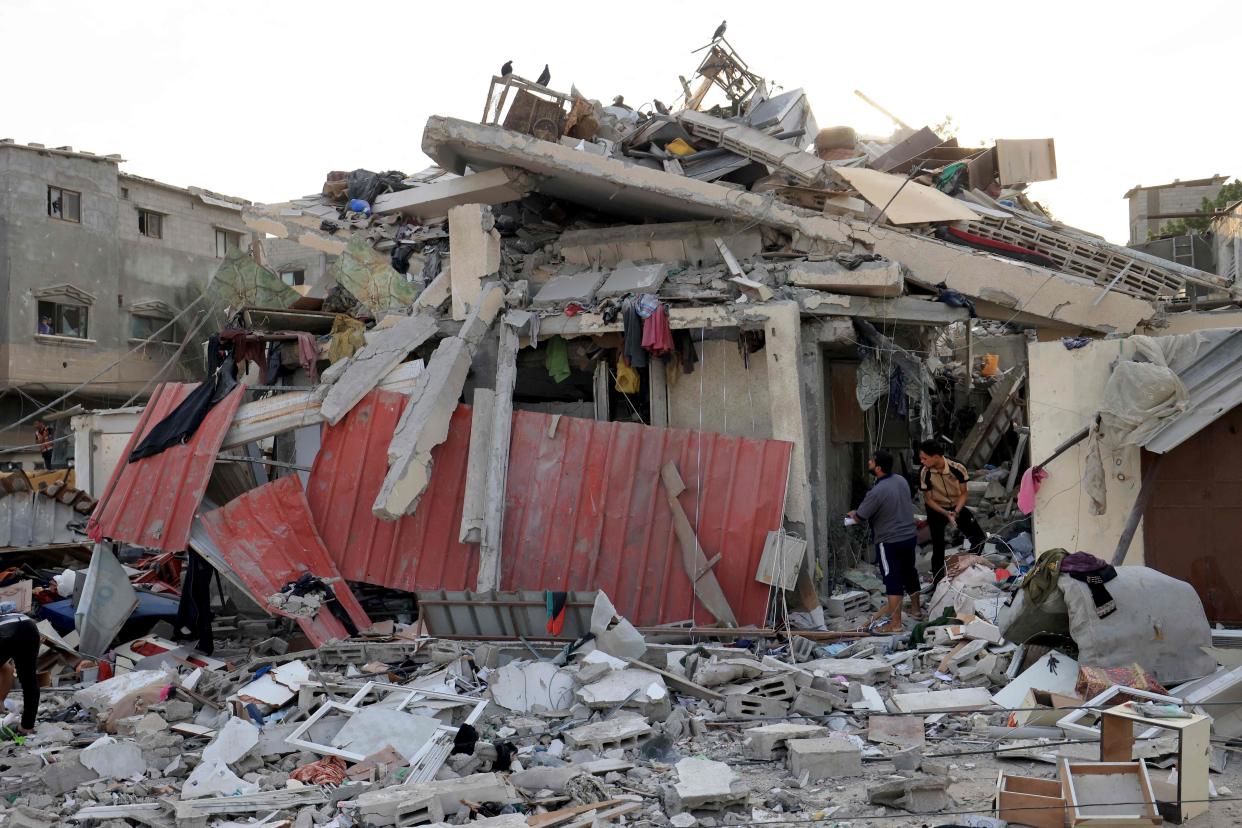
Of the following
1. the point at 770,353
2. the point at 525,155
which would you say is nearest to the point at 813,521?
the point at 770,353

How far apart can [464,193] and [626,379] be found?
115 inches

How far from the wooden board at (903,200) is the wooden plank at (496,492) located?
4.70 metres

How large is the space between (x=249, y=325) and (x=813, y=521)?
778cm

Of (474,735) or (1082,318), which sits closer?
(474,735)

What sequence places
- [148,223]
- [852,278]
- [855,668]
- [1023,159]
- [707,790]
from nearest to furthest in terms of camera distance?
1. [707,790]
2. [855,668]
3. [852,278]
4. [1023,159]
5. [148,223]

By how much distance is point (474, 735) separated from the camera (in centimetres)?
661

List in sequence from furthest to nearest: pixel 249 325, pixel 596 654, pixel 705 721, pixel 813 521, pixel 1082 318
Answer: pixel 249 325 → pixel 1082 318 → pixel 813 521 → pixel 596 654 → pixel 705 721

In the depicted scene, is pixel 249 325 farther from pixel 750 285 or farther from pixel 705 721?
pixel 705 721

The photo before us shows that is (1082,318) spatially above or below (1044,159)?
below

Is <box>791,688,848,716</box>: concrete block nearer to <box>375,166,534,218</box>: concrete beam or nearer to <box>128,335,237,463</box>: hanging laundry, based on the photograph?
<box>128,335,237,463</box>: hanging laundry

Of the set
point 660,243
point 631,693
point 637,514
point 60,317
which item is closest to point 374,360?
point 637,514

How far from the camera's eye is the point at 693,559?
989 centimetres

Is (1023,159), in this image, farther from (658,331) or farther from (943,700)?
(943,700)

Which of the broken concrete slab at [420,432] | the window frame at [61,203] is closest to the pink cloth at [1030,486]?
the broken concrete slab at [420,432]
